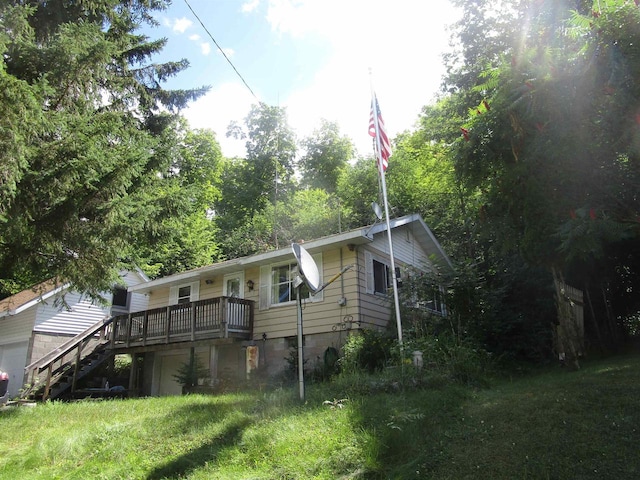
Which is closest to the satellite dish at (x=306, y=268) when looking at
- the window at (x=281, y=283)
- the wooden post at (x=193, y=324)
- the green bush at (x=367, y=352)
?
the green bush at (x=367, y=352)

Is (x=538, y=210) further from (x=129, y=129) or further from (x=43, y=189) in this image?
(x=129, y=129)

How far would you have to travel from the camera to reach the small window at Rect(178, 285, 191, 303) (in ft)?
54.9

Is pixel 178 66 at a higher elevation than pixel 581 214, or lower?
higher

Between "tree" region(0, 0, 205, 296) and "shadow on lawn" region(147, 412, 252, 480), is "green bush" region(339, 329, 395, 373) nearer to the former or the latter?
"shadow on lawn" region(147, 412, 252, 480)

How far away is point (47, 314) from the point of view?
18.2 m

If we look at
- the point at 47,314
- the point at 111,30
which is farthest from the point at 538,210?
the point at 47,314

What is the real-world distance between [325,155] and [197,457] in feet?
100

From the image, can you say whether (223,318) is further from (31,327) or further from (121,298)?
(121,298)

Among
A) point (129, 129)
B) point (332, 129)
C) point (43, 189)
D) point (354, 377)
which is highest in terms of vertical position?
point (332, 129)

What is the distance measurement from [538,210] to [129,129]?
9.72 m

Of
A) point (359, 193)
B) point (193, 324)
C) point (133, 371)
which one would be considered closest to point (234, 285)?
point (193, 324)

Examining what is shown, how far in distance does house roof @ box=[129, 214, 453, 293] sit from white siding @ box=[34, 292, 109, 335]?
3.51 m

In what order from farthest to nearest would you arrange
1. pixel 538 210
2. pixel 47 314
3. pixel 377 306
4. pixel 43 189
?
pixel 47 314 → pixel 377 306 → pixel 43 189 → pixel 538 210

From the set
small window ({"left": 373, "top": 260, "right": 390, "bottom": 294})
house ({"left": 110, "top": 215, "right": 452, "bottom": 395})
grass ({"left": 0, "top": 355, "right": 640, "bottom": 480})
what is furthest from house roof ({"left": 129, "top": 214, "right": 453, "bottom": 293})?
grass ({"left": 0, "top": 355, "right": 640, "bottom": 480})
